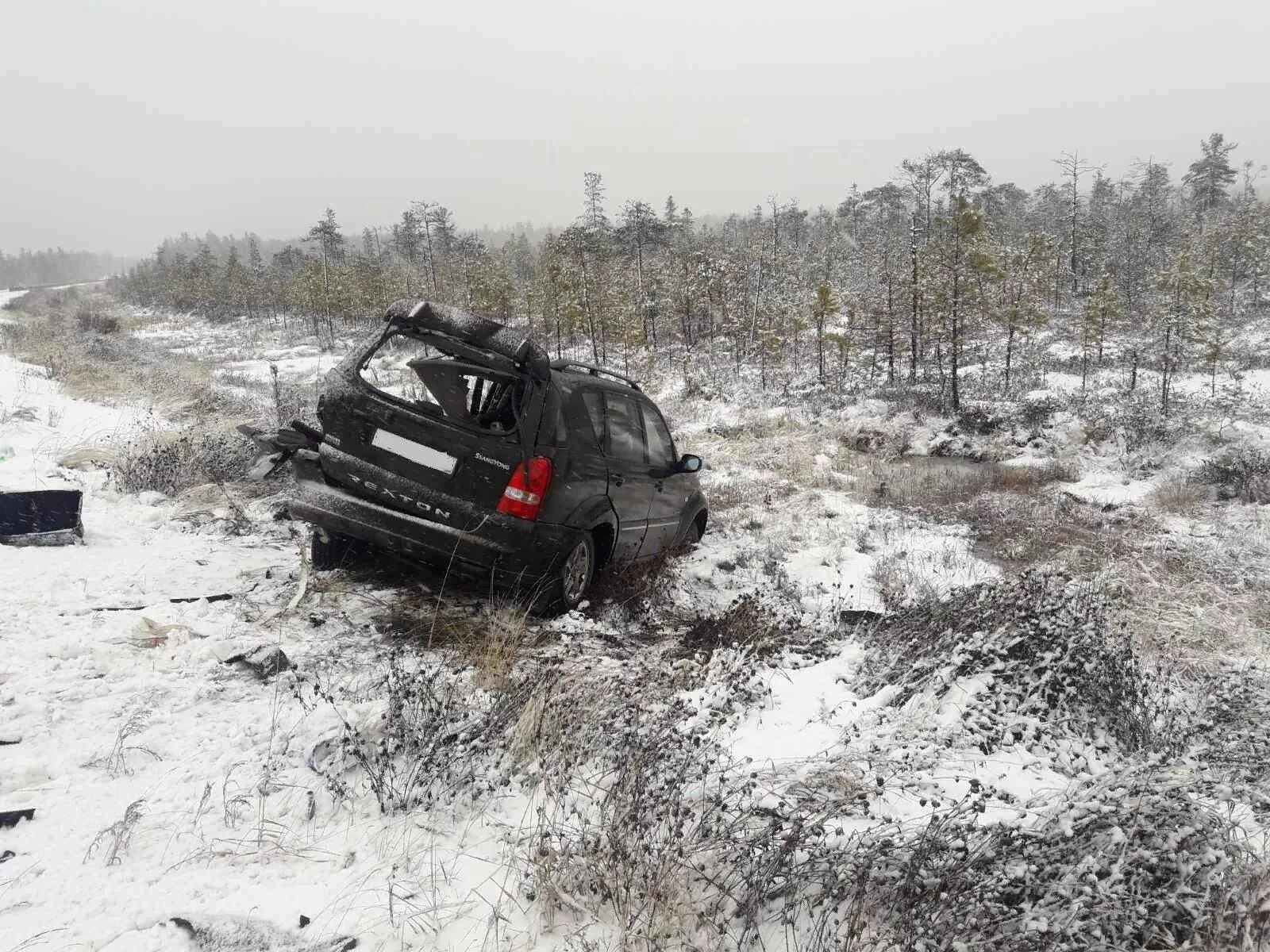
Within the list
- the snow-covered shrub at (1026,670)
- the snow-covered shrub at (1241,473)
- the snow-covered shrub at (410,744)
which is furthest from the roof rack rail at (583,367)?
the snow-covered shrub at (1241,473)

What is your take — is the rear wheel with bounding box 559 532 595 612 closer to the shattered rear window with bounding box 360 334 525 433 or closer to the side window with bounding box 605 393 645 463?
the side window with bounding box 605 393 645 463

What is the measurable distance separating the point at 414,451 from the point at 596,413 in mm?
1374

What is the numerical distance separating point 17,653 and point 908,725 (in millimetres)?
4443

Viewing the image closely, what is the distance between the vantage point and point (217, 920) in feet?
6.84

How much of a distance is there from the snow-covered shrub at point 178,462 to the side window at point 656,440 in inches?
195

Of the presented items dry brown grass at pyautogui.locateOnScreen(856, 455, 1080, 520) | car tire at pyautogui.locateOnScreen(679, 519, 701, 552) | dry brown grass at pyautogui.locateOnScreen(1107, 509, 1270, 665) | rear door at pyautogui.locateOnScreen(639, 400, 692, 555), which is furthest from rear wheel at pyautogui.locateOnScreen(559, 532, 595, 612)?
dry brown grass at pyautogui.locateOnScreen(856, 455, 1080, 520)

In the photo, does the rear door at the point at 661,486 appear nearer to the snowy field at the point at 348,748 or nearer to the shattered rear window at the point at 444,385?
the snowy field at the point at 348,748

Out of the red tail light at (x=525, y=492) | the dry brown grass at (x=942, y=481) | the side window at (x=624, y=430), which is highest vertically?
the side window at (x=624, y=430)

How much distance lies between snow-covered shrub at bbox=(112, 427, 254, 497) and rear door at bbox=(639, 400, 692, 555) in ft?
16.3

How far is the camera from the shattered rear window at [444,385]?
451 centimetres

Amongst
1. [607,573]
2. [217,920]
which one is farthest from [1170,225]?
[217,920]

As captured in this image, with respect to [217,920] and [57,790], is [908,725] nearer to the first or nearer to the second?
[217,920]

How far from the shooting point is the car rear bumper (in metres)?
4.39

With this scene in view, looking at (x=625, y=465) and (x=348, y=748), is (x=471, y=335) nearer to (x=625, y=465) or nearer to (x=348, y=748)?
(x=625, y=465)
